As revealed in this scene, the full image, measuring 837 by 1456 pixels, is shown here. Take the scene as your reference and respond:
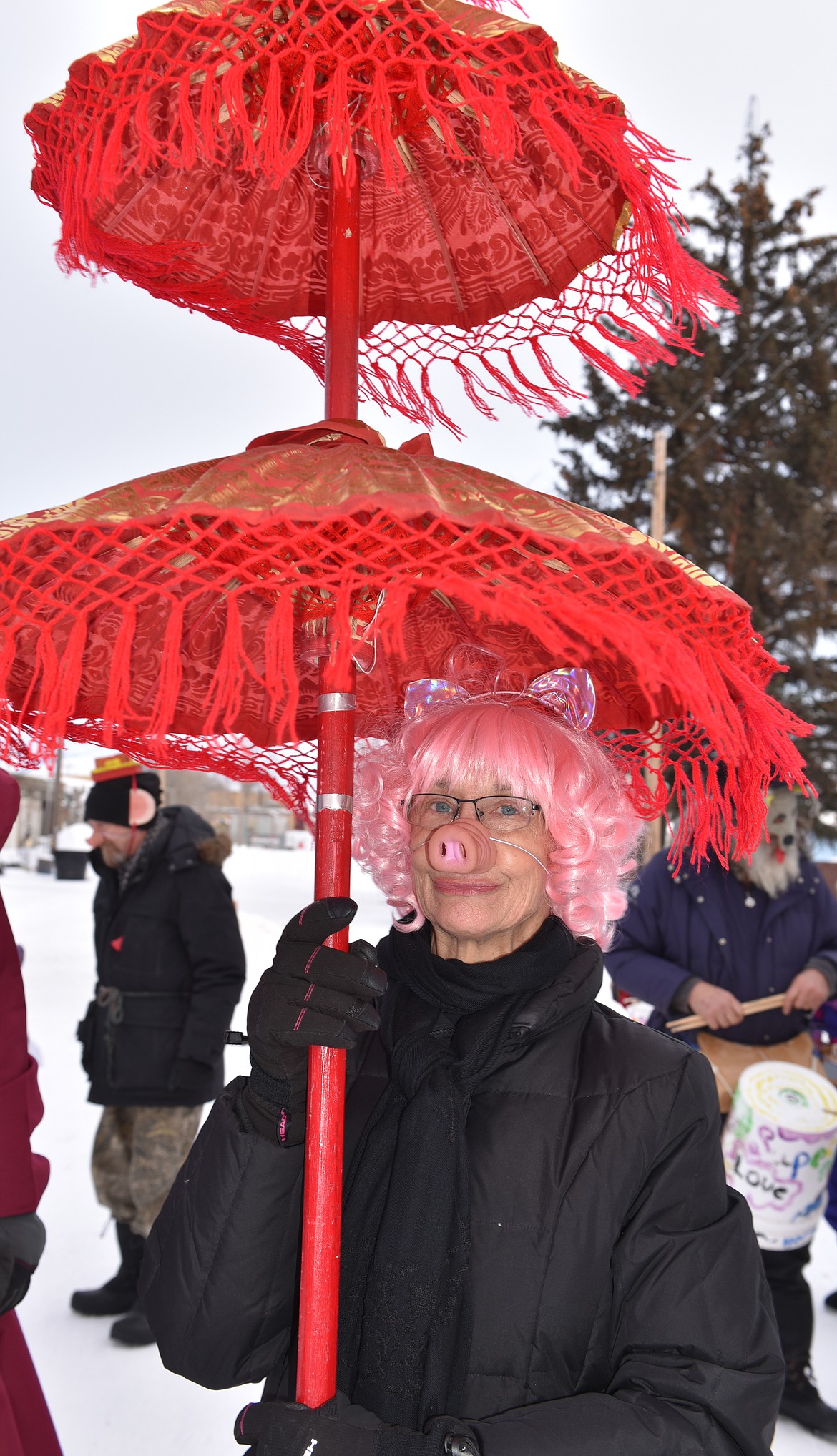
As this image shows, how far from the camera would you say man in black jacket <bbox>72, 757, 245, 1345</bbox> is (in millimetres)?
3346

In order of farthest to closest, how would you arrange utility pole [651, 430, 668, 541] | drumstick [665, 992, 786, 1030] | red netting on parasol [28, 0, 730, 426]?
1. utility pole [651, 430, 668, 541]
2. drumstick [665, 992, 786, 1030]
3. red netting on parasol [28, 0, 730, 426]

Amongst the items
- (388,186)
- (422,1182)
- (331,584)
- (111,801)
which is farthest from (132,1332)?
(388,186)

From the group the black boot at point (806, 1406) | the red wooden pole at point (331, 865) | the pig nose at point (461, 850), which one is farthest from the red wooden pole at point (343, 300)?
the black boot at point (806, 1406)

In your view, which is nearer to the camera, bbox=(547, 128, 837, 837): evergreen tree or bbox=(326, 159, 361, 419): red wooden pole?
bbox=(326, 159, 361, 419): red wooden pole

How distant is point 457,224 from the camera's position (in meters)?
1.49

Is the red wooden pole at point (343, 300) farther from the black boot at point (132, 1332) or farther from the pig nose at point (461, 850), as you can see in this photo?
the black boot at point (132, 1332)

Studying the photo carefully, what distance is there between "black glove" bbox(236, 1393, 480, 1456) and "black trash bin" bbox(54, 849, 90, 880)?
21.5 meters

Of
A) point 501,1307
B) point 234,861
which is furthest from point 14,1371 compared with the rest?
point 234,861

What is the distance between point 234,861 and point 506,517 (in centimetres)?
2072

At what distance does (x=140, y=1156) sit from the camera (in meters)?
3.36

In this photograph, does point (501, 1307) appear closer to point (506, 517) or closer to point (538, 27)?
point (506, 517)

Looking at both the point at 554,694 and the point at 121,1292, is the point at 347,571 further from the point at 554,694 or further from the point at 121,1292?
the point at 121,1292

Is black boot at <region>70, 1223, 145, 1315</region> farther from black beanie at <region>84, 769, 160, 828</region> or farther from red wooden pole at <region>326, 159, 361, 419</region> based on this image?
red wooden pole at <region>326, 159, 361, 419</region>

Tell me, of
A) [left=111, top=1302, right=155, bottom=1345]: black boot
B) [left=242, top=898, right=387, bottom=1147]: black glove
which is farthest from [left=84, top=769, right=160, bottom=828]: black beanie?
[left=242, top=898, right=387, bottom=1147]: black glove
